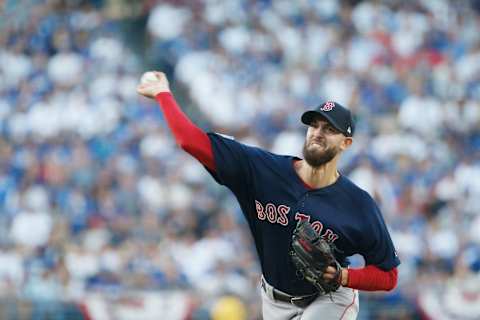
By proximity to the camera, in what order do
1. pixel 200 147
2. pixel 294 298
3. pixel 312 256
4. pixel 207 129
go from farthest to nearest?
pixel 207 129, pixel 294 298, pixel 200 147, pixel 312 256

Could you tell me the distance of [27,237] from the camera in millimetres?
11617

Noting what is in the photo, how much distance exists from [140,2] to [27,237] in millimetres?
4927

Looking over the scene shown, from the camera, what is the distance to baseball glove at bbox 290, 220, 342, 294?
204 inches

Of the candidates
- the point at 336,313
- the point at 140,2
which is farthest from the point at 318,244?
the point at 140,2

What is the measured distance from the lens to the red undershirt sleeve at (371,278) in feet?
17.6

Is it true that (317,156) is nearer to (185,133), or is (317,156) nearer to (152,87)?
(185,133)

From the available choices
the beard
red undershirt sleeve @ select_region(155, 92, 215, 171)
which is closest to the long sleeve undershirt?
red undershirt sleeve @ select_region(155, 92, 215, 171)

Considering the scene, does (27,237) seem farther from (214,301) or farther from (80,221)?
(214,301)

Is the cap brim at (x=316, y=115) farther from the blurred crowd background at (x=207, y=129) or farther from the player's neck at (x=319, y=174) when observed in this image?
the blurred crowd background at (x=207, y=129)

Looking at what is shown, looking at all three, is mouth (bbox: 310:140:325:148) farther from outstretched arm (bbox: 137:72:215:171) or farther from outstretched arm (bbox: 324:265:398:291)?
outstretched arm (bbox: 324:265:398:291)

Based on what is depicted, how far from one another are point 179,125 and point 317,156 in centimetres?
76

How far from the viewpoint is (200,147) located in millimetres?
5285

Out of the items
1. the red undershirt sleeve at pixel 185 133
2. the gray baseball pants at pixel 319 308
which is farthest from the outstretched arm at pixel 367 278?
the red undershirt sleeve at pixel 185 133

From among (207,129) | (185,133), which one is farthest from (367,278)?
(207,129)
